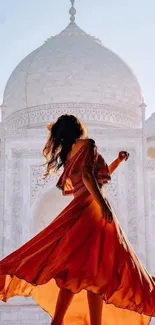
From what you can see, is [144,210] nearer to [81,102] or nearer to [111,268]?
[81,102]

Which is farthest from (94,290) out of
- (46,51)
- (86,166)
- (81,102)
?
(46,51)

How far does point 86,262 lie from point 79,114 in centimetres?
1157

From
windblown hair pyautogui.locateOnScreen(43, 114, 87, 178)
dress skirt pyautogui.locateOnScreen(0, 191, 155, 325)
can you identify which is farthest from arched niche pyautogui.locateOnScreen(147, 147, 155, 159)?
dress skirt pyautogui.locateOnScreen(0, 191, 155, 325)

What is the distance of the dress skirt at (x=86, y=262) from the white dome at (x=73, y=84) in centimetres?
1140

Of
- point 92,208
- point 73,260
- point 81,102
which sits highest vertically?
point 81,102

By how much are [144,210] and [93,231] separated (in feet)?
29.1

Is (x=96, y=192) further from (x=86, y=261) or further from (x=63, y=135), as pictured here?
(x=63, y=135)

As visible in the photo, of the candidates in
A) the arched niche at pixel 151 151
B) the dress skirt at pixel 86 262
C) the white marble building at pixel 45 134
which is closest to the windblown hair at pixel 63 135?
the dress skirt at pixel 86 262

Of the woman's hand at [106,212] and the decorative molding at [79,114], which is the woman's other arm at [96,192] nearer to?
the woman's hand at [106,212]

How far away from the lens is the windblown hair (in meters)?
3.10

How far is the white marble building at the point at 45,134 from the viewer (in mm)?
11547

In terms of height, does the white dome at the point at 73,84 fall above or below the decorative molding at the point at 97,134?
above

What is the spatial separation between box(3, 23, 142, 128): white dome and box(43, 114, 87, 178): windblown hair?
11.1m

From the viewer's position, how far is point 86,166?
2930mm
